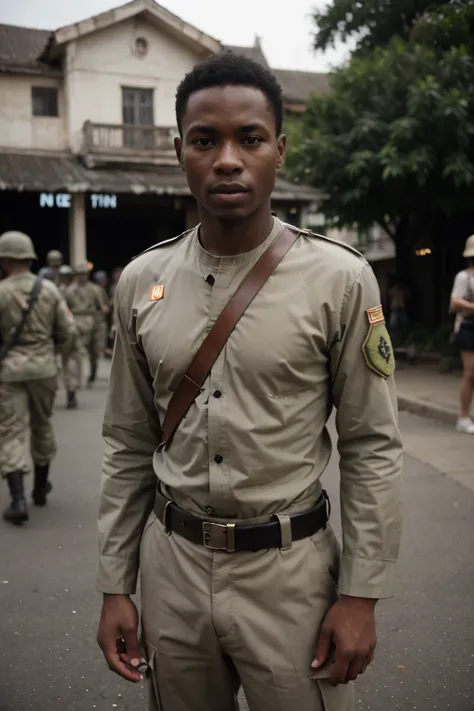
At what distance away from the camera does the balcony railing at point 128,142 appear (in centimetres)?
2050

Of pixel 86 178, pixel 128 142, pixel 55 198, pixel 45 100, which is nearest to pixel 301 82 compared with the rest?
pixel 128 142

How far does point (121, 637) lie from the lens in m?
1.80

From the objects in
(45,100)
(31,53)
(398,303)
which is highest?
(31,53)

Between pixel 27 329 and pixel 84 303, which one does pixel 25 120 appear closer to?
pixel 84 303

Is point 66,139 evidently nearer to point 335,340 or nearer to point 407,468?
point 407,468

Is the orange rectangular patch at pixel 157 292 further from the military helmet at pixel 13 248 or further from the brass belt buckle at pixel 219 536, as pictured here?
the military helmet at pixel 13 248

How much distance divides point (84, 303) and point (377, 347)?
9.98 metres

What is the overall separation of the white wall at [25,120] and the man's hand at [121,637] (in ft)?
70.2

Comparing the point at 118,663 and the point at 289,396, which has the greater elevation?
the point at 289,396

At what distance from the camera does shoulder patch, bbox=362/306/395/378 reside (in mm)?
1658

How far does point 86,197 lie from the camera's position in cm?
2173

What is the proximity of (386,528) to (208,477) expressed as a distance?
421 millimetres

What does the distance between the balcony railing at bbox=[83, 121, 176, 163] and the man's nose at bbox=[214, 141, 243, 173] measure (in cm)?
1969

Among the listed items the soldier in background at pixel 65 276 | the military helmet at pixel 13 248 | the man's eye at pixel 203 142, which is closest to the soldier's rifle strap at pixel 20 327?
the military helmet at pixel 13 248
